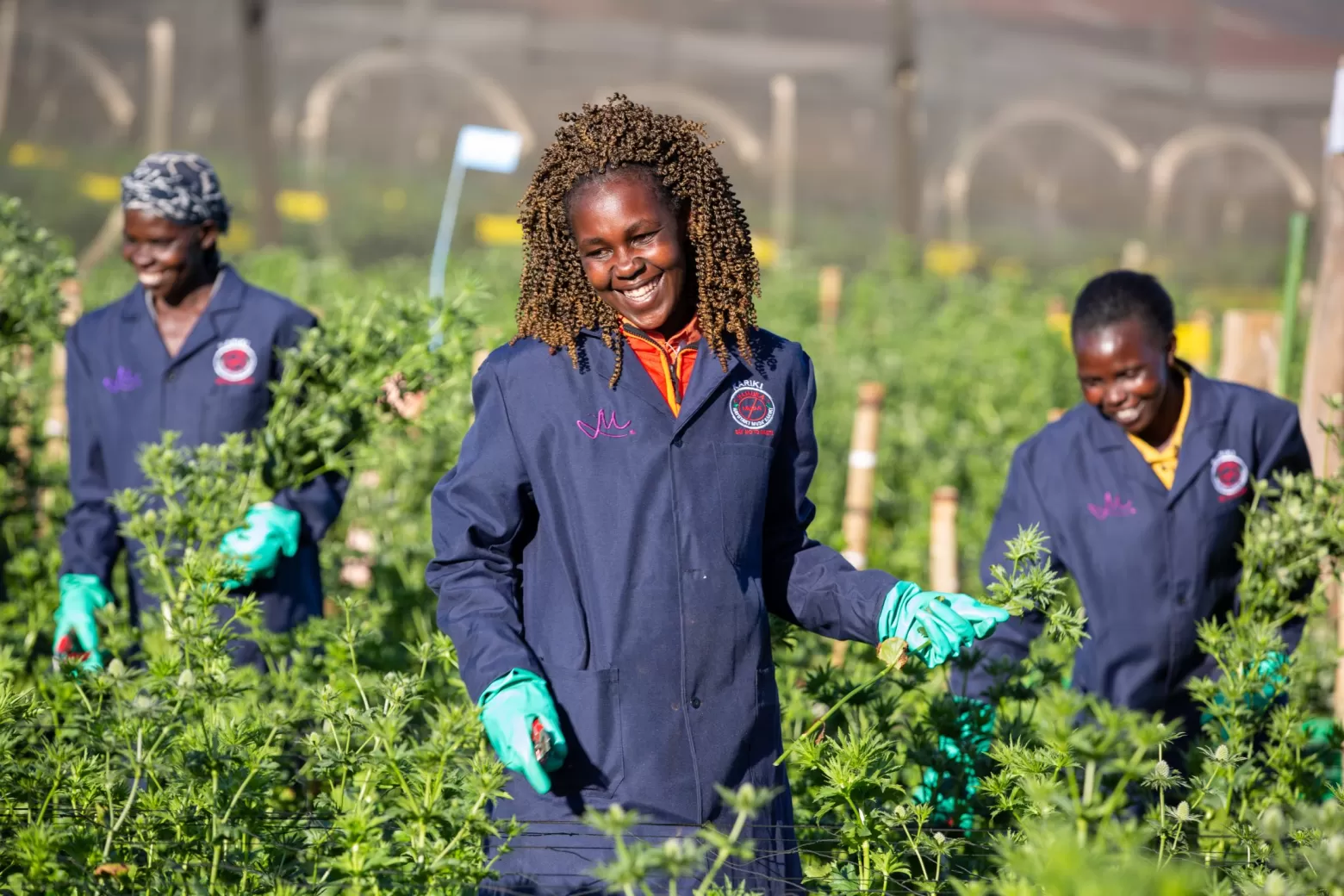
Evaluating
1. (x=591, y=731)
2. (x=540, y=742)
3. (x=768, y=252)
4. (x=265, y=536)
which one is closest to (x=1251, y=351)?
(x=265, y=536)

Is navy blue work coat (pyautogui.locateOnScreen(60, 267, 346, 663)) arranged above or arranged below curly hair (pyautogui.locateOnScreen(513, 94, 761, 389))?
below

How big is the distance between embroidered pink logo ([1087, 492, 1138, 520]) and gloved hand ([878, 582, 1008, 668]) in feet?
4.96

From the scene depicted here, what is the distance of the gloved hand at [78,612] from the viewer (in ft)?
12.9

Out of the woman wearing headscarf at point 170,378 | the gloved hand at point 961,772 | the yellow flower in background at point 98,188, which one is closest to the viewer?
the gloved hand at point 961,772

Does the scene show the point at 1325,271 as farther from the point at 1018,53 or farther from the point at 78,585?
the point at 1018,53

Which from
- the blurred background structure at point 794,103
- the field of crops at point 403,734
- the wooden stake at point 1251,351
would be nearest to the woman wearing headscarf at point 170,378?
the field of crops at point 403,734

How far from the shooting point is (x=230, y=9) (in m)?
19.5

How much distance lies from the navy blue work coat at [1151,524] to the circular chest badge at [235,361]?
6.77 feet

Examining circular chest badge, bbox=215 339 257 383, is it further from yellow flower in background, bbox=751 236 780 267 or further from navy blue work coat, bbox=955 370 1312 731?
yellow flower in background, bbox=751 236 780 267

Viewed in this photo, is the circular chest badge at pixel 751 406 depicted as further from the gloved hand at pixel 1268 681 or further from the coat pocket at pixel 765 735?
the gloved hand at pixel 1268 681

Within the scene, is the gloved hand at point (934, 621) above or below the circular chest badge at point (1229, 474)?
below

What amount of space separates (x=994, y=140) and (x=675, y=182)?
61.6 feet

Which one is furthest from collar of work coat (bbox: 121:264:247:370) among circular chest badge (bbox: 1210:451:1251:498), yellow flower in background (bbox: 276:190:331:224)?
yellow flower in background (bbox: 276:190:331:224)

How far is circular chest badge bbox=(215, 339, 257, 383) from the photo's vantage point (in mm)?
4207
